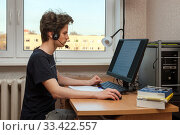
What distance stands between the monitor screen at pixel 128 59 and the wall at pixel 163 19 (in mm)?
438

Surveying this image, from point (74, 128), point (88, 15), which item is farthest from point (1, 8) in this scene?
point (74, 128)

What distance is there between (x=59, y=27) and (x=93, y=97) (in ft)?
1.71

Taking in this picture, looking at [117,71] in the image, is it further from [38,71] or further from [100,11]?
[100,11]

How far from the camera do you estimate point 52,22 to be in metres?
1.59

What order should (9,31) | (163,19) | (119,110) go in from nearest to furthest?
1. (119,110)
2. (163,19)
3. (9,31)

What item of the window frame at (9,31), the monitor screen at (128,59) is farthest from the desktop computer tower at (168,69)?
the window frame at (9,31)

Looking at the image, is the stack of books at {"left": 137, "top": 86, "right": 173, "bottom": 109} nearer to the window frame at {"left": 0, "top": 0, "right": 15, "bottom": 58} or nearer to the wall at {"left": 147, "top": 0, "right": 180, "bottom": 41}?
the wall at {"left": 147, "top": 0, "right": 180, "bottom": 41}

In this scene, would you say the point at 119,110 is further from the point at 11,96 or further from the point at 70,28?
the point at 70,28

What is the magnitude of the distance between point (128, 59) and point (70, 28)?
3.44 feet

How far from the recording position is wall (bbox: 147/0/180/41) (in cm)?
188

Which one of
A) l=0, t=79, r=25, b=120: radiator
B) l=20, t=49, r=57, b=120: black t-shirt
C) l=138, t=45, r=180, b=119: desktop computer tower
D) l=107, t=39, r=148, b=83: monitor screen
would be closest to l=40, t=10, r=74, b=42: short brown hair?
l=20, t=49, r=57, b=120: black t-shirt

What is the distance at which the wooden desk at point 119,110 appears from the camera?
1.15 metres

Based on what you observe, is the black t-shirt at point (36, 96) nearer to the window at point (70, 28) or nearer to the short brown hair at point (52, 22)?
the short brown hair at point (52, 22)

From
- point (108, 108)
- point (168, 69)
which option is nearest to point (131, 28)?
point (168, 69)
